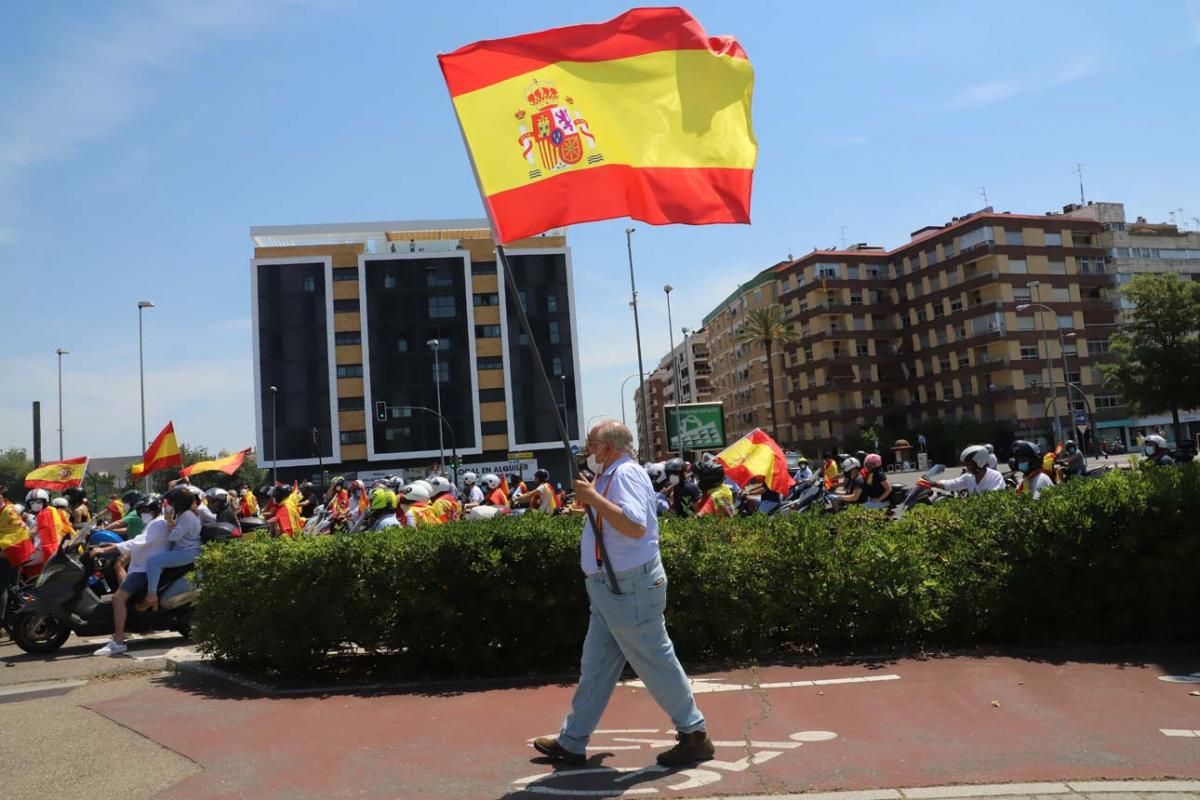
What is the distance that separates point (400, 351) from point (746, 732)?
62.1 metres

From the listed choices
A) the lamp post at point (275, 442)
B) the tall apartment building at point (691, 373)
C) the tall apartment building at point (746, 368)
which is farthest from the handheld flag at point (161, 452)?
the tall apartment building at point (691, 373)

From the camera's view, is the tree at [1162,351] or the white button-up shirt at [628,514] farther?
the tree at [1162,351]

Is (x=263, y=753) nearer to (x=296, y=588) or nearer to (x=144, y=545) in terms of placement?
(x=296, y=588)

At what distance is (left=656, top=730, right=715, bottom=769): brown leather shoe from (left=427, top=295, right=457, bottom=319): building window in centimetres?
6261

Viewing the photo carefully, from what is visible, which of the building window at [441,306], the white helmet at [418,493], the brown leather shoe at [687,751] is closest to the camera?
the brown leather shoe at [687,751]

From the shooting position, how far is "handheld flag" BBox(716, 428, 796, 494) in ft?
47.6

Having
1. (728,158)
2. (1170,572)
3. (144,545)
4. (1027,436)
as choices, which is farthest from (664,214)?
(1027,436)

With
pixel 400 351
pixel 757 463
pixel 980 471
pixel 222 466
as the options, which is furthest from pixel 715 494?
pixel 400 351

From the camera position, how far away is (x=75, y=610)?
918cm

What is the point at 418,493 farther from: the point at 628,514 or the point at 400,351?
the point at 400,351

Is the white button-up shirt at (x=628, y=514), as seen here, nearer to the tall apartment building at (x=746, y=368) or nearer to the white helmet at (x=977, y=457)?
the white helmet at (x=977, y=457)

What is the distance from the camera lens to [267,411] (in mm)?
62562

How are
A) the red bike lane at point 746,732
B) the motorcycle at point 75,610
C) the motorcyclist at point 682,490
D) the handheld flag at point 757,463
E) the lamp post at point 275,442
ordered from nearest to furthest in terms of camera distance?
the red bike lane at point 746,732 < the motorcycle at point 75,610 < the motorcyclist at point 682,490 < the handheld flag at point 757,463 < the lamp post at point 275,442

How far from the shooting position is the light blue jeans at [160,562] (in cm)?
911
